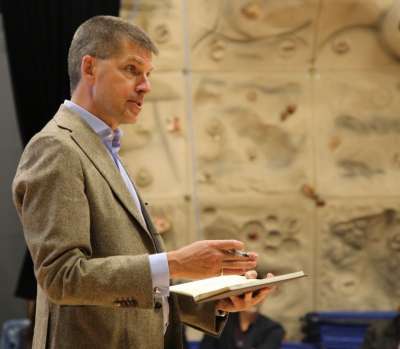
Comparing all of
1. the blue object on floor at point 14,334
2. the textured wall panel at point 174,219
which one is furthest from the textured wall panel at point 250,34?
the blue object on floor at point 14,334

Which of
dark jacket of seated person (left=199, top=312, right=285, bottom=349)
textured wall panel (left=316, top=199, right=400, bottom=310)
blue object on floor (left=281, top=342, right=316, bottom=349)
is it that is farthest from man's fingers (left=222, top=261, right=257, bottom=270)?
textured wall panel (left=316, top=199, right=400, bottom=310)

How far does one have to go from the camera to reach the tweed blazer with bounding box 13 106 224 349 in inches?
56.7

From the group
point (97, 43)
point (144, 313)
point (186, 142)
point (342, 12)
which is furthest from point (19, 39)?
point (144, 313)

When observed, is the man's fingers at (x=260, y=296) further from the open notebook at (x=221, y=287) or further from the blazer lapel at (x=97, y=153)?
the blazer lapel at (x=97, y=153)

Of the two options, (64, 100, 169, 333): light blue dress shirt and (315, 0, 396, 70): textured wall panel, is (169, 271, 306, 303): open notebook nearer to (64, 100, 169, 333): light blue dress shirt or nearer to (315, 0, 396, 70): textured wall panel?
(64, 100, 169, 333): light blue dress shirt

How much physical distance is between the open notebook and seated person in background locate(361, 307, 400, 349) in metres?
2.13

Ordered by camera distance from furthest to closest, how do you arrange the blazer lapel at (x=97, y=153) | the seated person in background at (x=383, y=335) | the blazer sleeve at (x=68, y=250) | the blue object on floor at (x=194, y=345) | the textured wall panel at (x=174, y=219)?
the textured wall panel at (x=174, y=219) → the blue object on floor at (x=194, y=345) → the seated person in background at (x=383, y=335) → the blazer lapel at (x=97, y=153) → the blazer sleeve at (x=68, y=250)

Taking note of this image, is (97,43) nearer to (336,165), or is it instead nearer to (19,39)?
(19,39)

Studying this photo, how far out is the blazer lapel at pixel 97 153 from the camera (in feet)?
5.22

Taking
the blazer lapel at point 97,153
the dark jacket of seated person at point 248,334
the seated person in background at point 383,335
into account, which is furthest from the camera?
the dark jacket of seated person at point 248,334

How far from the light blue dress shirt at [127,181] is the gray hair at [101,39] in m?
0.09

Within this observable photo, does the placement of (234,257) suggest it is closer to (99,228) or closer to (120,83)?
(99,228)

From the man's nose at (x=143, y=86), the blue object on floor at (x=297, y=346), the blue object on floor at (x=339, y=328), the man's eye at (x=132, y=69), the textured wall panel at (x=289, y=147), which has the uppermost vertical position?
the man's eye at (x=132, y=69)

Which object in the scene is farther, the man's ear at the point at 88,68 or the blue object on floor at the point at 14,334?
the blue object on floor at the point at 14,334
